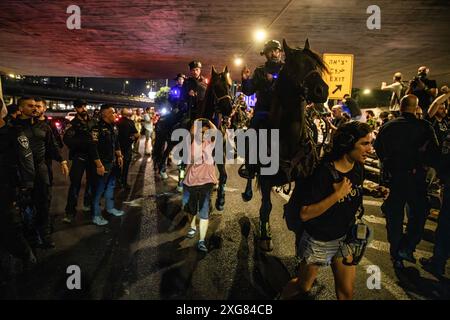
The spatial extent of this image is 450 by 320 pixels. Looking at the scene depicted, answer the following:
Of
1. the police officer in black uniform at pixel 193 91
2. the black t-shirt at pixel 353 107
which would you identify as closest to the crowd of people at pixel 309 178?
the police officer in black uniform at pixel 193 91

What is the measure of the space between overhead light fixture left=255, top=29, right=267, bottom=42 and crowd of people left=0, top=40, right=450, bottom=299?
5.05 metres

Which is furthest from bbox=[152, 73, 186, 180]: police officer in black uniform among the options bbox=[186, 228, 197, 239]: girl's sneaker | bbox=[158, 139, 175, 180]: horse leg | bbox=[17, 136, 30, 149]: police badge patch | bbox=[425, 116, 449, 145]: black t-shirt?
bbox=[425, 116, 449, 145]: black t-shirt

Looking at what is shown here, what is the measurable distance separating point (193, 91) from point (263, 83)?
9.33 ft

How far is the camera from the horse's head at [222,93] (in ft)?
19.3

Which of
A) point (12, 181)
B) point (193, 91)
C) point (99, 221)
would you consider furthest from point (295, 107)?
point (99, 221)

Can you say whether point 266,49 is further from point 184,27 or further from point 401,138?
point 184,27

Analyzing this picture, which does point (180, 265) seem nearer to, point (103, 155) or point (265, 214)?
point (265, 214)

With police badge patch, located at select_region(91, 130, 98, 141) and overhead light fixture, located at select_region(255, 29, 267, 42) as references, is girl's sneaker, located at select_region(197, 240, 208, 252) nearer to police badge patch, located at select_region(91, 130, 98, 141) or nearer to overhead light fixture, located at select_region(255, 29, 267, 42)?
police badge patch, located at select_region(91, 130, 98, 141)

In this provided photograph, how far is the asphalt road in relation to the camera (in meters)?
3.67

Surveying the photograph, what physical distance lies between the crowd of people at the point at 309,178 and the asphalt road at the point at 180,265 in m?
0.30

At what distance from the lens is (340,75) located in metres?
9.99
